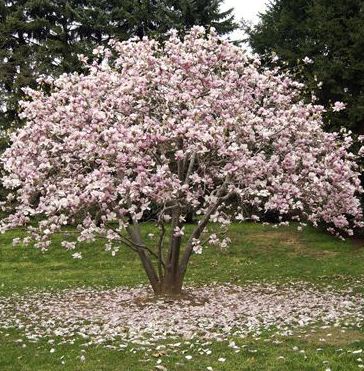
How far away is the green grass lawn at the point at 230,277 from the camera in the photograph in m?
10.4

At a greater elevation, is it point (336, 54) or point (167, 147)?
point (336, 54)

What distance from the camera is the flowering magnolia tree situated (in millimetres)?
14930

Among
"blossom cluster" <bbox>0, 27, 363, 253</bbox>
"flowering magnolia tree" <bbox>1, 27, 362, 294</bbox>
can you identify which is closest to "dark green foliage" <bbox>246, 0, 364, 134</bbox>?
"blossom cluster" <bbox>0, 27, 363, 253</bbox>

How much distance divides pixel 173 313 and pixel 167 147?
4.94m

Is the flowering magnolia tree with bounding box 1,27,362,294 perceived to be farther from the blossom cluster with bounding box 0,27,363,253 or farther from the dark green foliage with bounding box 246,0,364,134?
the dark green foliage with bounding box 246,0,364,134

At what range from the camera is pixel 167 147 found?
16516 mm

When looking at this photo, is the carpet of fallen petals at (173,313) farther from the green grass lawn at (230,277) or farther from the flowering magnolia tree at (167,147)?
the flowering magnolia tree at (167,147)

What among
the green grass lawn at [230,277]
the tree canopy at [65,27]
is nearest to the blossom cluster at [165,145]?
the green grass lawn at [230,277]

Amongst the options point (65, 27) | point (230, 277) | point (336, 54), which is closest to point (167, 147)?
point (230, 277)

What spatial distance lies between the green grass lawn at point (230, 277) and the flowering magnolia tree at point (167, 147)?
4277mm

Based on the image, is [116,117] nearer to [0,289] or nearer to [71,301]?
[71,301]

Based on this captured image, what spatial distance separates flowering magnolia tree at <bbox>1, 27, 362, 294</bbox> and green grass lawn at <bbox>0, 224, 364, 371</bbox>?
428cm

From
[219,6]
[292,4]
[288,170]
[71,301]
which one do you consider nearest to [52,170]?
[71,301]

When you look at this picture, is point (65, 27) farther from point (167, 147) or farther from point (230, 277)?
point (167, 147)
